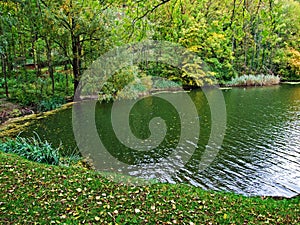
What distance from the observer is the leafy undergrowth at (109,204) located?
3584 mm

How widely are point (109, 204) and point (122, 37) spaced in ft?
10.2

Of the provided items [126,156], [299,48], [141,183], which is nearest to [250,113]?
[126,156]

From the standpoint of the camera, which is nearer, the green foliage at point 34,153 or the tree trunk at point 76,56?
the green foliage at point 34,153

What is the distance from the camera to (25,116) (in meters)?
13.5

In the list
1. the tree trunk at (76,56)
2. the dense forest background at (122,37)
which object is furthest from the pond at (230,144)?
the dense forest background at (122,37)

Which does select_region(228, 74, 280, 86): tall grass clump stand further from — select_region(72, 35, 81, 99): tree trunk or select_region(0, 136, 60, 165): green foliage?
select_region(0, 136, 60, 165): green foliage

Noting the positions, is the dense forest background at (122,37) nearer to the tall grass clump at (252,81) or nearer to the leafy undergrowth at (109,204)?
the tall grass clump at (252,81)

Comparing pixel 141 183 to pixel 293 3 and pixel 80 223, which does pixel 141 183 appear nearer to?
pixel 80 223

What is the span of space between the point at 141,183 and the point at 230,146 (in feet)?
16.4

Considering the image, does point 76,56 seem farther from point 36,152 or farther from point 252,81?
point 252,81

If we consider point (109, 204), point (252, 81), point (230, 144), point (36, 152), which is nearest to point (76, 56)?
point (36, 152)

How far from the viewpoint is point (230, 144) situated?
9273mm

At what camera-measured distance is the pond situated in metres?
6.50

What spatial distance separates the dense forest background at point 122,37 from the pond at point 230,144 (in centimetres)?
355
